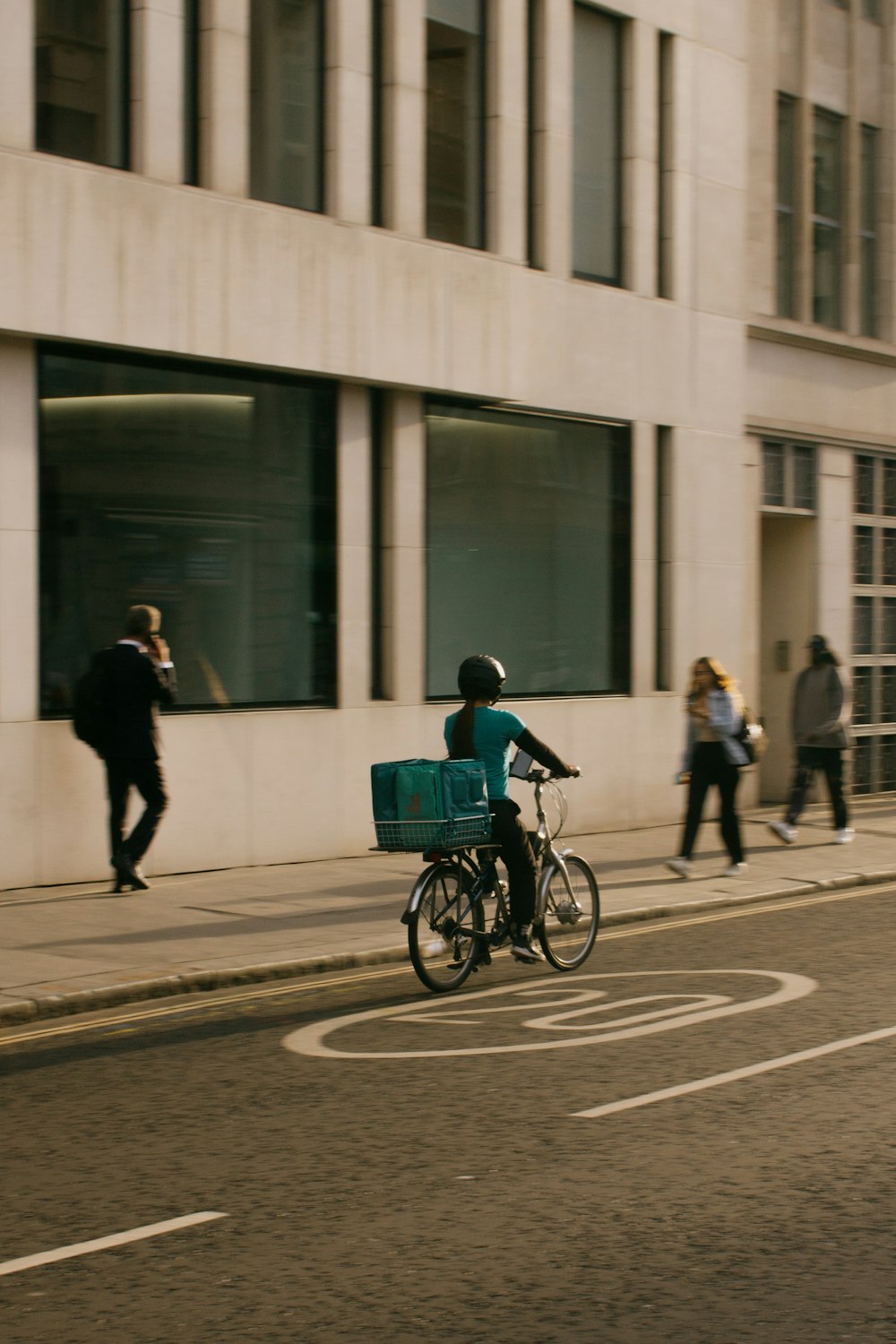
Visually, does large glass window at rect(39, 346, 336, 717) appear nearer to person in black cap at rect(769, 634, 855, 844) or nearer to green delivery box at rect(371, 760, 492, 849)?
person in black cap at rect(769, 634, 855, 844)

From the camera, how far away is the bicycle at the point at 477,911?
29.4 feet

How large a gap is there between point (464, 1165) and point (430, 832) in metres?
3.02

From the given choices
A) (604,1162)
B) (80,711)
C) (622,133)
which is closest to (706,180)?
(622,133)

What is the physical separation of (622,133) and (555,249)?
1.95 metres

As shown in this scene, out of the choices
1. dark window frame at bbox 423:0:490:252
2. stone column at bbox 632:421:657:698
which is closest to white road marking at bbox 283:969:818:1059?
stone column at bbox 632:421:657:698

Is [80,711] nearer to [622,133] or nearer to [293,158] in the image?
[293,158]

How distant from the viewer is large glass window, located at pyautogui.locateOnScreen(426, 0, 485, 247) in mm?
16031

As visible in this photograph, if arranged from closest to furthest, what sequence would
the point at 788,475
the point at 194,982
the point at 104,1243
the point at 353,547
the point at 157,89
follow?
the point at 104,1243
the point at 194,982
the point at 157,89
the point at 353,547
the point at 788,475

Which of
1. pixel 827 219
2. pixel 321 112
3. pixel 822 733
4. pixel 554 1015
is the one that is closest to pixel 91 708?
pixel 554 1015

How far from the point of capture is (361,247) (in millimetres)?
14961

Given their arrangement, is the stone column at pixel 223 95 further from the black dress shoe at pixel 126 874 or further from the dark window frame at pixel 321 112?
the black dress shoe at pixel 126 874

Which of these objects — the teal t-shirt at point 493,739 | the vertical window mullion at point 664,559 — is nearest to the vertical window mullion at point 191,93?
the vertical window mullion at point 664,559

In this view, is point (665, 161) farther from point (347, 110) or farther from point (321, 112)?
point (321, 112)

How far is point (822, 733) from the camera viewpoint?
16.5 m
